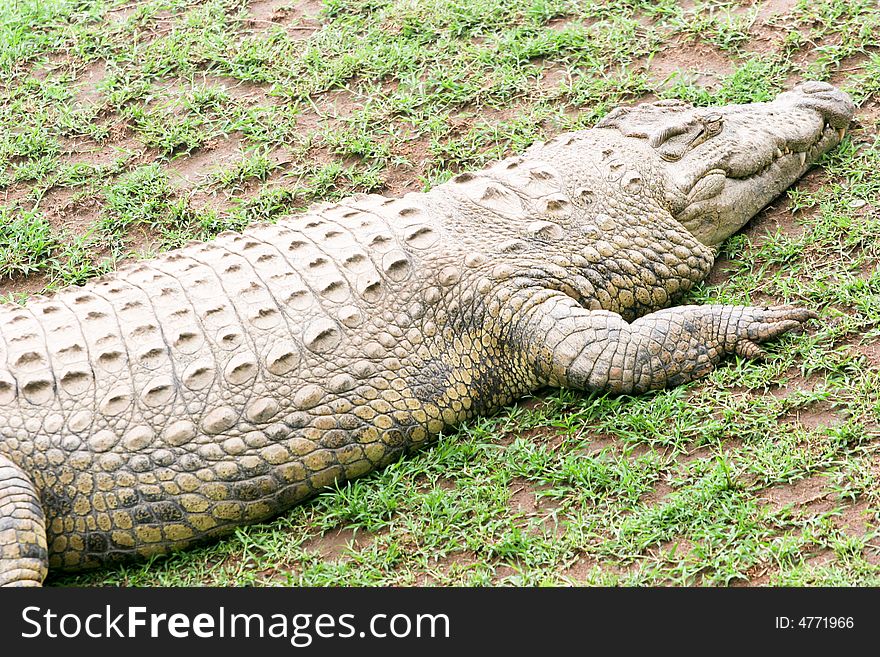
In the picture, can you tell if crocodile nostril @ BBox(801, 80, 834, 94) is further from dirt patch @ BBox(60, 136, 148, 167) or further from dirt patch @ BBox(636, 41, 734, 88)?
dirt patch @ BBox(60, 136, 148, 167)

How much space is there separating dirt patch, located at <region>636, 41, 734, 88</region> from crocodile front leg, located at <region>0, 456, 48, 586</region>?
4.36 m

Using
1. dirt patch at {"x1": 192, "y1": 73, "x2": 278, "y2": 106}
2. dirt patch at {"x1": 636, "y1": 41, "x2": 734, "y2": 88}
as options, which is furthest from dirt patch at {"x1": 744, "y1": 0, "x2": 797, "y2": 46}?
dirt patch at {"x1": 192, "y1": 73, "x2": 278, "y2": 106}

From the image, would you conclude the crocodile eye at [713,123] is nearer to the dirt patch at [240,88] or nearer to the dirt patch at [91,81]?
the dirt patch at [240,88]

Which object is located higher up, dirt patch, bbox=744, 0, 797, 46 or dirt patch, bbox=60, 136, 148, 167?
dirt patch, bbox=744, 0, 797, 46

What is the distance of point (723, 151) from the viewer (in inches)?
205

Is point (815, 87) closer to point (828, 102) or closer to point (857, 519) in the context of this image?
point (828, 102)

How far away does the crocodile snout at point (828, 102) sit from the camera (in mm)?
5605

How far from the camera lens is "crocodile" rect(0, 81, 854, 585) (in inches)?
162

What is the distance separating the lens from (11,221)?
6.36 meters

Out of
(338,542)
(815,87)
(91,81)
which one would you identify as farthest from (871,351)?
(91,81)

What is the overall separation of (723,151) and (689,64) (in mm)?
1548
